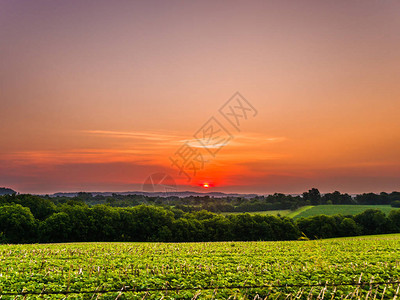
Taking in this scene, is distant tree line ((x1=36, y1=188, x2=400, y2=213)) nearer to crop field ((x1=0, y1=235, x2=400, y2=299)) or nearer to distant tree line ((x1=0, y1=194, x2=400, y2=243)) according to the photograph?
distant tree line ((x1=0, y1=194, x2=400, y2=243))

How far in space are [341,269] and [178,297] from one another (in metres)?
10.7

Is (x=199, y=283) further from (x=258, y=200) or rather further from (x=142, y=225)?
(x=258, y=200)

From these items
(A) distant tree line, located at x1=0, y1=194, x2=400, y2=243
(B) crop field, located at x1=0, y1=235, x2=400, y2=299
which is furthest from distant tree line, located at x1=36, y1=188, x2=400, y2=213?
(B) crop field, located at x1=0, y1=235, x2=400, y2=299

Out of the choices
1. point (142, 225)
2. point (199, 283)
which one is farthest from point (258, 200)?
point (199, 283)

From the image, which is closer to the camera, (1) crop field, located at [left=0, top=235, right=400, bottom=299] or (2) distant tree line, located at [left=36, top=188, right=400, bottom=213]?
(1) crop field, located at [left=0, top=235, right=400, bottom=299]

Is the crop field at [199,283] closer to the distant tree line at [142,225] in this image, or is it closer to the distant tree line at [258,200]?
the distant tree line at [142,225]

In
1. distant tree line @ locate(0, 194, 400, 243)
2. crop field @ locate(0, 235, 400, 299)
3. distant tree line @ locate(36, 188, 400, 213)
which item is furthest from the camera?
distant tree line @ locate(36, 188, 400, 213)

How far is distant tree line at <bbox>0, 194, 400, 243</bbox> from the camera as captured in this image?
59.6m

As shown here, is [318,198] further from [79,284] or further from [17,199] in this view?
[79,284]

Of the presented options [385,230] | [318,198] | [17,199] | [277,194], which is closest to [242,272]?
[17,199]

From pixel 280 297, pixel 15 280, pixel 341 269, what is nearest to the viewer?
pixel 280 297

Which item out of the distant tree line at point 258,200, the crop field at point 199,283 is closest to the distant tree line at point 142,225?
the distant tree line at point 258,200

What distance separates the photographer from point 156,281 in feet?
44.2

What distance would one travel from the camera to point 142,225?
68.2 metres
